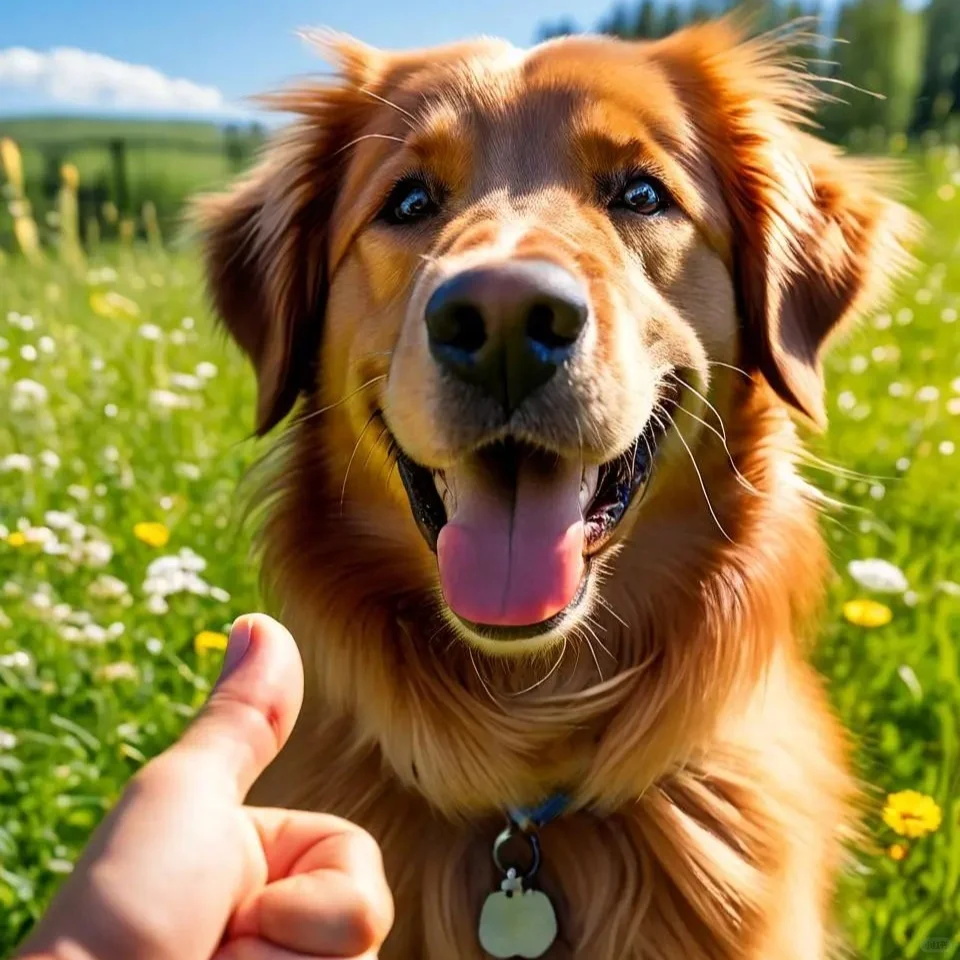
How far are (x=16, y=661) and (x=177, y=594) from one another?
0.55 meters

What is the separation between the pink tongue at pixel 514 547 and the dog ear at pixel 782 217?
746 millimetres

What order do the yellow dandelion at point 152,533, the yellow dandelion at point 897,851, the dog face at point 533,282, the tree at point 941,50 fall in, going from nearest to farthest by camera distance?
1. the dog face at point 533,282
2. the yellow dandelion at point 897,851
3. the yellow dandelion at point 152,533
4. the tree at point 941,50

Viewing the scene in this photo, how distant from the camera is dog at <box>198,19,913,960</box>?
1.96 m

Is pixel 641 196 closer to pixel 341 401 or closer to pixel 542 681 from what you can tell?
pixel 341 401

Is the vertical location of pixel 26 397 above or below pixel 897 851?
above

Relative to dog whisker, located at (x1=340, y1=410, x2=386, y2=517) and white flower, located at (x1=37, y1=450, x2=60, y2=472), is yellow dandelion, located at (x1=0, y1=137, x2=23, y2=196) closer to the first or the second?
white flower, located at (x1=37, y1=450, x2=60, y2=472)

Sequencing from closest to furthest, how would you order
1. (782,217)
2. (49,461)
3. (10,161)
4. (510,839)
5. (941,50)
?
(510,839) → (782,217) → (49,461) → (10,161) → (941,50)

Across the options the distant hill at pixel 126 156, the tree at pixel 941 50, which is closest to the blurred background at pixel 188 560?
the distant hill at pixel 126 156

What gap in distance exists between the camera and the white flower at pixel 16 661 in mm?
2723

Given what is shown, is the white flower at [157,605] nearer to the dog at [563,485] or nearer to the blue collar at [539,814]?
the dog at [563,485]

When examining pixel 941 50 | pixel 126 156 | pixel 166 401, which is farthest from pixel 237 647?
pixel 941 50

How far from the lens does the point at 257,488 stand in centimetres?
262

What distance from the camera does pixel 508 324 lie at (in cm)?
173

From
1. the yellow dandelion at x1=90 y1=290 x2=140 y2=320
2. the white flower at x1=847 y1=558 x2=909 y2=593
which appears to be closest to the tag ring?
the white flower at x1=847 y1=558 x2=909 y2=593
